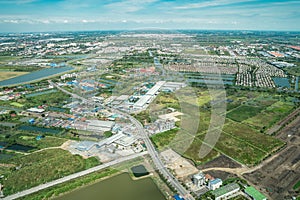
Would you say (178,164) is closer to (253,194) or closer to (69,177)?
(253,194)

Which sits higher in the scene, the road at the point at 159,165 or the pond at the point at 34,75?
the pond at the point at 34,75

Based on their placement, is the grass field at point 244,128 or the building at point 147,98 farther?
the building at point 147,98

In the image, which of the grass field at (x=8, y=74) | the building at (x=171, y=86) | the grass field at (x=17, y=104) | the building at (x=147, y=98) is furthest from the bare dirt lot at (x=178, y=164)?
the grass field at (x=8, y=74)

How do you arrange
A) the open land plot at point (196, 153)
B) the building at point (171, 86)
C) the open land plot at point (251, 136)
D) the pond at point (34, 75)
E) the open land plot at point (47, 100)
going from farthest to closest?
the pond at point (34, 75)
the building at point (171, 86)
the open land plot at point (47, 100)
the open land plot at point (251, 136)
the open land plot at point (196, 153)

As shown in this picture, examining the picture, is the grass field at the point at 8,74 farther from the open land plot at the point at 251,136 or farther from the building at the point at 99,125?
the open land plot at the point at 251,136

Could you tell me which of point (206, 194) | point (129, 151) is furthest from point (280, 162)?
point (129, 151)

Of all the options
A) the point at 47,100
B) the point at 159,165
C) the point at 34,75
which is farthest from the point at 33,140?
the point at 34,75

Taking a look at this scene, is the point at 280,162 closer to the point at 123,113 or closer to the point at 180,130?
the point at 180,130

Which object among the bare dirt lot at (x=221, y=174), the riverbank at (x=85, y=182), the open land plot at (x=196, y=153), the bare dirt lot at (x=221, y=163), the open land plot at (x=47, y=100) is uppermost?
the open land plot at (x=47, y=100)

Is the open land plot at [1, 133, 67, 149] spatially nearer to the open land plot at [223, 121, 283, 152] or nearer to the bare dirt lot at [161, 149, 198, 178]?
the bare dirt lot at [161, 149, 198, 178]
